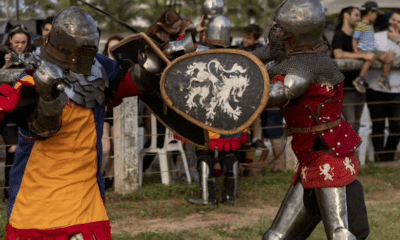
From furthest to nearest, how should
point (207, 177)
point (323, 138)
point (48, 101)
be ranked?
point (207, 177)
point (323, 138)
point (48, 101)

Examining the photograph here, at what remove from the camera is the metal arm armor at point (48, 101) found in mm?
3129

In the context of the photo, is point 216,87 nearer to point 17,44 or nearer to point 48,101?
point 48,101

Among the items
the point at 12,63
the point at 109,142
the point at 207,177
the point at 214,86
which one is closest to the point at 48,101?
the point at 214,86

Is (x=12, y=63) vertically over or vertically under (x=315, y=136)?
over

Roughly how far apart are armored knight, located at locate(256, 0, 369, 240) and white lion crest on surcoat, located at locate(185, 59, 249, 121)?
271mm

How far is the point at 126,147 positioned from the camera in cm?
691

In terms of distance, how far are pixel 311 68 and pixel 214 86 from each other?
0.58m

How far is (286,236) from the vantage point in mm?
4117

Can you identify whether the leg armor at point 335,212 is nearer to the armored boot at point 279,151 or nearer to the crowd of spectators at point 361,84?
the crowd of spectators at point 361,84

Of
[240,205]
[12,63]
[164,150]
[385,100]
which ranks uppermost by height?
[12,63]

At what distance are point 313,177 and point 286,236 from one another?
381 mm

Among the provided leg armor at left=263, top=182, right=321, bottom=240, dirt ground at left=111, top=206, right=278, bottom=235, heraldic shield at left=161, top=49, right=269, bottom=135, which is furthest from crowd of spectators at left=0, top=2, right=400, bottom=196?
heraldic shield at left=161, top=49, right=269, bottom=135

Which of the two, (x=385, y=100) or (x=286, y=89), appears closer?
(x=286, y=89)

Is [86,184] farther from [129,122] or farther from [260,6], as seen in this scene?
[260,6]
